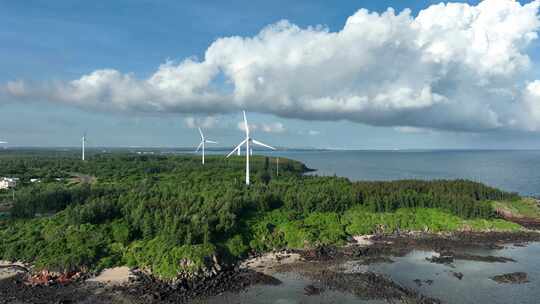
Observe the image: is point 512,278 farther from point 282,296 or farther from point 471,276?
point 282,296

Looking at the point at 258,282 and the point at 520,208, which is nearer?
the point at 258,282

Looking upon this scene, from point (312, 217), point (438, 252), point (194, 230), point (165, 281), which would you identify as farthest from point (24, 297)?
point (438, 252)

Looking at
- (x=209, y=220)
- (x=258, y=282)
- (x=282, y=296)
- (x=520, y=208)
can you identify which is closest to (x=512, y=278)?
(x=282, y=296)

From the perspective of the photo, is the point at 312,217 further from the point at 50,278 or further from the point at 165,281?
the point at 50,278

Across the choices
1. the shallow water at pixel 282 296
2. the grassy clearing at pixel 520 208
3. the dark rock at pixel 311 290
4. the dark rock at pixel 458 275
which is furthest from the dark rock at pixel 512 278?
the grassy clearing at pixel 520 208

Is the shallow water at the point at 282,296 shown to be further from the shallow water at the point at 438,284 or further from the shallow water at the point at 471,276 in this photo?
the shallow water at the point at 471,276

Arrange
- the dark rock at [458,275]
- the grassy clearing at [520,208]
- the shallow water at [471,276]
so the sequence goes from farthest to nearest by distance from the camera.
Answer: the grassy clearing at [520,208]
the dark rock at [458,275]
the shallow water at [471,276]
